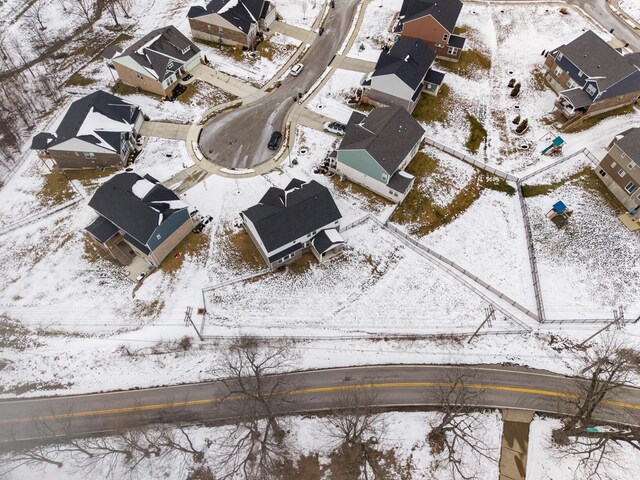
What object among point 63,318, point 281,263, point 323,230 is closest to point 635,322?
point 323,230

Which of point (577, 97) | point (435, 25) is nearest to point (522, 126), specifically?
point (577, 97)

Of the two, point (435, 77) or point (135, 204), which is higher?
point (435, 77)

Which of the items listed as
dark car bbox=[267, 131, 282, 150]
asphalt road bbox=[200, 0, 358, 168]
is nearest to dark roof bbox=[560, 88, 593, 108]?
asphalt road bbox=[200, 0, 358, 168]

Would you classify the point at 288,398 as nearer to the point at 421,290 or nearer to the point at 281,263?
the point at 281,263

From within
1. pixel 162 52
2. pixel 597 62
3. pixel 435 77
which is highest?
pixel 597 62

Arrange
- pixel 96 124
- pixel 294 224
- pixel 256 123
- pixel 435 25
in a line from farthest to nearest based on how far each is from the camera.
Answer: pixel 435 25 < pixel 256 123 < pixel 96 124 < pixel 294 224

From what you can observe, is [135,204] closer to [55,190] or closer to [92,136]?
[92,136]

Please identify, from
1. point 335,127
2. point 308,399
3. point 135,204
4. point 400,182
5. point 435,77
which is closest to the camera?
point 308,399

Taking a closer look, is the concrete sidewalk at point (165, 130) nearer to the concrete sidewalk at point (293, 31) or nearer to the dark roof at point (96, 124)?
the dark roof at point (96, 124)
